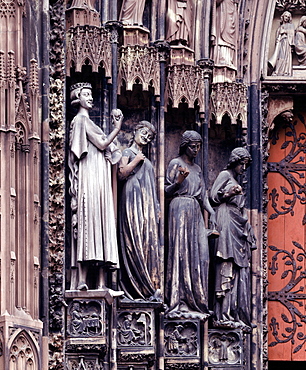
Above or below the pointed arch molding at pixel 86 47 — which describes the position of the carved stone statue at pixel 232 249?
below

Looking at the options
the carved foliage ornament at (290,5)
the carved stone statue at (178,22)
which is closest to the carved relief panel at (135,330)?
the carved stone statue at (178,22)

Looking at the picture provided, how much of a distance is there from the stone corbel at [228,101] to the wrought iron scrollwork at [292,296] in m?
1.72

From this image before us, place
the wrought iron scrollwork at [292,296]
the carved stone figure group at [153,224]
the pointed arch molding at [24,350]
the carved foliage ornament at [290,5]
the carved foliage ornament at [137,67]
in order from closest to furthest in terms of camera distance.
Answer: the pointed arch molding at [24,350] < the carved stone figure group at [153,224] < the carved foliage ornament at [137,67] < the wrought iron scrollwork at [292,296] < the carved foliage ornament at [290,5]

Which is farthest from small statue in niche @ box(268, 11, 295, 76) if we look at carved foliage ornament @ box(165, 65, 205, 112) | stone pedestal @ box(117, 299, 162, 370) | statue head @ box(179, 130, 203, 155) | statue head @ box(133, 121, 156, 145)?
stone pedestal @ box(117, 299, 162, 370)

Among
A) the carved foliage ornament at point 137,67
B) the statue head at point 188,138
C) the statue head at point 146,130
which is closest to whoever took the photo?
the statue head at point 146,130

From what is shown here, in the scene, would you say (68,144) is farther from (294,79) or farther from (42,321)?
(294,79)

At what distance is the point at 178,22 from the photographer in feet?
72.7

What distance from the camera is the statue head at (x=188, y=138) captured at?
21750 mm

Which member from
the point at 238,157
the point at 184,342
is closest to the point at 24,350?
the point at 184,342

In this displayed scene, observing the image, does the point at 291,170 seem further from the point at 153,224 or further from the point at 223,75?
the point at 153,224

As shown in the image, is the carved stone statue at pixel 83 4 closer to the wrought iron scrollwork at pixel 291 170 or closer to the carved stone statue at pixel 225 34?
the carved stone statue at pixel 225 34

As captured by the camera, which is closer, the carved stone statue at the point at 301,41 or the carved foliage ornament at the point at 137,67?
the carved foliage ornament at the point at 137,67

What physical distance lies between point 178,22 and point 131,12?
0.63m

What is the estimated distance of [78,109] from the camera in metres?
21.2
